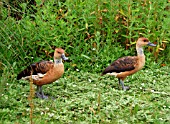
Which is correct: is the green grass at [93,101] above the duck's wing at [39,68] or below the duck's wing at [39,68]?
below

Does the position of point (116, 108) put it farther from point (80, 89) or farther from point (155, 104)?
point (80, 89)

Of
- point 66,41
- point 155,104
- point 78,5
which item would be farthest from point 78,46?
point 155,104

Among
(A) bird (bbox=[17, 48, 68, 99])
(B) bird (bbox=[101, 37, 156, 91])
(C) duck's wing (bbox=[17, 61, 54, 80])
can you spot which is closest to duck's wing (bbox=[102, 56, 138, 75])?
(B) bird (bbox=[101, 37, 156, 91])

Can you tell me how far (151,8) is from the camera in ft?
28.7

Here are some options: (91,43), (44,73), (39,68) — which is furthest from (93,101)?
(91,43)

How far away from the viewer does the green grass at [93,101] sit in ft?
19.2

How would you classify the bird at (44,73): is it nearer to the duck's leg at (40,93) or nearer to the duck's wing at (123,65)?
the duck's leg at (40,93)

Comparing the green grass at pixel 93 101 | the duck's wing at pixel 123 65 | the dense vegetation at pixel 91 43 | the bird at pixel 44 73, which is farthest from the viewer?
the duck's wing at pixel 123 65

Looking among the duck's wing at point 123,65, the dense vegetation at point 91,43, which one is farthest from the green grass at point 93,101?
the duck's wing at point 123,65

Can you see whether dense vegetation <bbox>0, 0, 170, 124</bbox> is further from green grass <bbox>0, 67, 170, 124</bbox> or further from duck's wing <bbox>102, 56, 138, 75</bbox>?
duck's wing <bbox>102, 56, 138, 75</bbox>

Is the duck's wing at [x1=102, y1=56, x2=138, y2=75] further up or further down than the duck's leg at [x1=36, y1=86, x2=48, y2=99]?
further up

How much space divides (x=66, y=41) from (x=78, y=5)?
3.01 feet

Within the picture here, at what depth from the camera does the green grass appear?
5867mm

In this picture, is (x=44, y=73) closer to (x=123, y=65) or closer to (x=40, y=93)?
(x=40, y=93)
